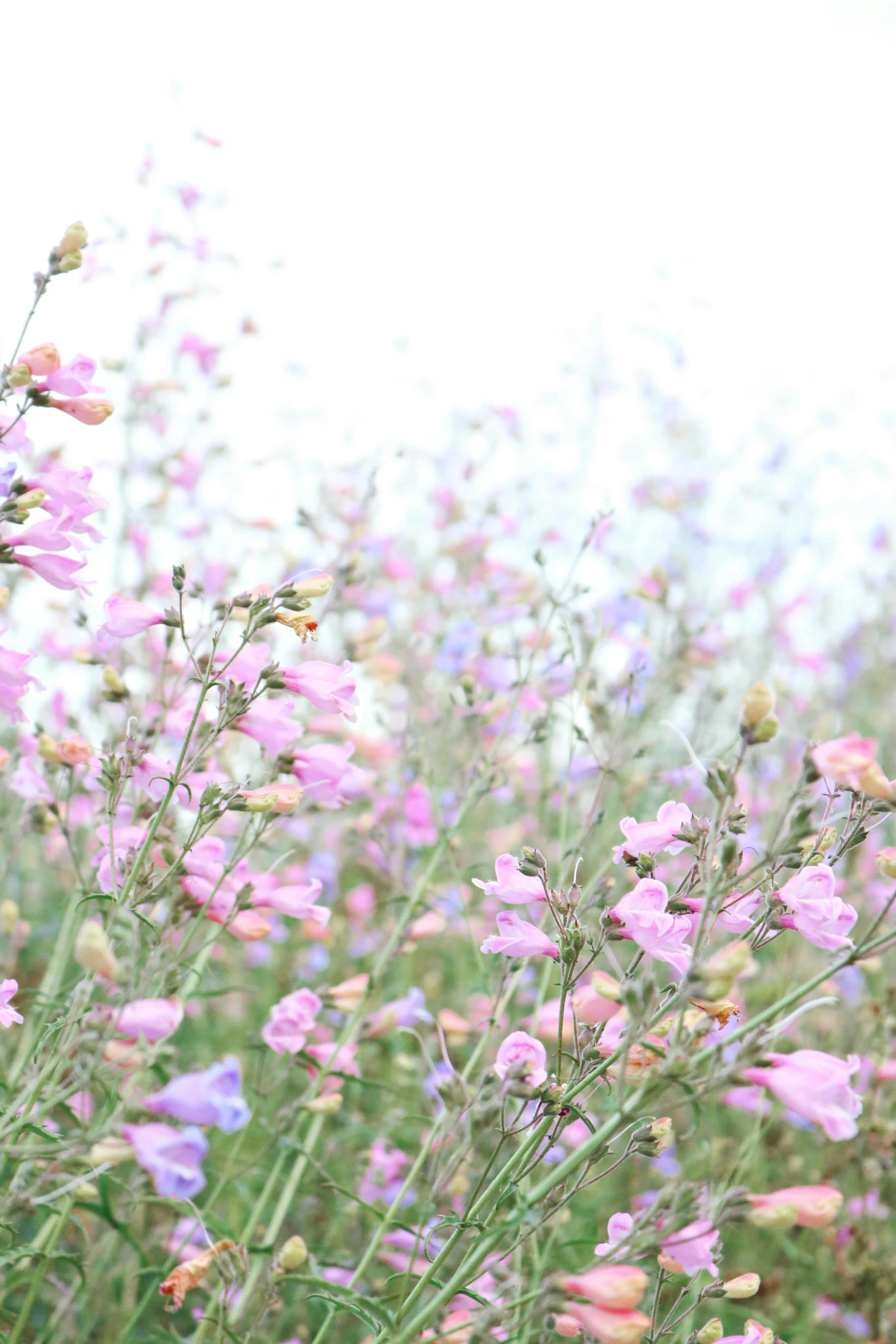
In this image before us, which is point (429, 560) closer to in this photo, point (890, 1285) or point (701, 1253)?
point (890, 1285)

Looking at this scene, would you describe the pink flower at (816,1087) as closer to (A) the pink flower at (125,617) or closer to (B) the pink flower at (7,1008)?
(B) the pink flower at (7,1008)

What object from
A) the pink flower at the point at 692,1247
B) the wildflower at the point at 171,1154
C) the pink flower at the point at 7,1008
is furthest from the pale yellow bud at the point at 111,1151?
the pink flower at the point at 692,1247

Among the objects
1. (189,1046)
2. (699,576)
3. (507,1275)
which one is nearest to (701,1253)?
(507,1275)

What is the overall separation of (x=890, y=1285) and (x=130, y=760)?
256 centimetres

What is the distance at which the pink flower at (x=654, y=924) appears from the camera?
5.50 feet

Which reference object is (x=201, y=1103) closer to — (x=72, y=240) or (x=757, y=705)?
(x=757, y=705)

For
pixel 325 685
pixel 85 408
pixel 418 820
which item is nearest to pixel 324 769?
pixel 325 685

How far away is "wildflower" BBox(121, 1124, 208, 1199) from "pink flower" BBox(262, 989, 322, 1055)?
44.5 inches

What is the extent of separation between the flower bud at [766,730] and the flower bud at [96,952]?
2.98 ft

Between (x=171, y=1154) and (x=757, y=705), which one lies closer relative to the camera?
(x=171, y=1154)

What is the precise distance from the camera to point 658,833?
1.89 metres

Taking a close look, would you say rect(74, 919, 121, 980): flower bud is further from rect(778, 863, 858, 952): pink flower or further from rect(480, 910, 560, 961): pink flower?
rect(778, 863, 858, 952): pink flower

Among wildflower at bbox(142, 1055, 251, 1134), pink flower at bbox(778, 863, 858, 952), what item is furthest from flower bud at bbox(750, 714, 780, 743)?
wildflower at bbox(142, 1055, 251, 1134)

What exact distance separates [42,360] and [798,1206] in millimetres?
1776
